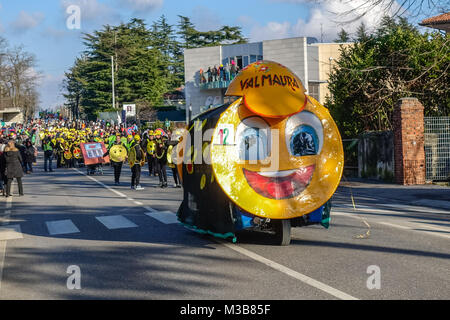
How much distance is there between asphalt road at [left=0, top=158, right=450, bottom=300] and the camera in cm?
623

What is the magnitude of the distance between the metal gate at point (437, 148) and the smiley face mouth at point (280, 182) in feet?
38.8

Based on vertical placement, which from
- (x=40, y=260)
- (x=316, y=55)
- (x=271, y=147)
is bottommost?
(x=40, y=260)

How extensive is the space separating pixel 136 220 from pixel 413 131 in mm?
10646

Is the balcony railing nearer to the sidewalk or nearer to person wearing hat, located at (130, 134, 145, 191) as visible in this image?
person wearing hat, located at (130, 134, 145, 191)

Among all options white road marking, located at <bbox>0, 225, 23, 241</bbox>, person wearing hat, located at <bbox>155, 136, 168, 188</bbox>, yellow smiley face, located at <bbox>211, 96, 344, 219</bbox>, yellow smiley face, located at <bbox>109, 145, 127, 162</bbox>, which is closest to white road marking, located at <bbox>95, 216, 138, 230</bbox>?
white road marking, located at <bbox>0, 225, 23, 241</bbox>

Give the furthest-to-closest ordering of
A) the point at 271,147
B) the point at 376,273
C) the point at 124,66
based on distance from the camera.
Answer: the point at 124,66, the point at 271,147, the point at 376,273

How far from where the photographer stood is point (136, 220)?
12.2 m

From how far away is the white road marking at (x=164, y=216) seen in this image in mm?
11820

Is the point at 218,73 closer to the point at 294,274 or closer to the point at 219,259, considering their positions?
the point at 219,259

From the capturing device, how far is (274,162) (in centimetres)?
826

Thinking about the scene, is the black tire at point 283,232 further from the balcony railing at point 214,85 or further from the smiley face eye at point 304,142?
the balcony railing at point 214,85
